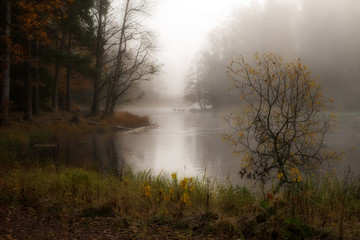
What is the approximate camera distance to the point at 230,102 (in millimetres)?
47188

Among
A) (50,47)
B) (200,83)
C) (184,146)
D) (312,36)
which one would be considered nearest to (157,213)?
(184,146)

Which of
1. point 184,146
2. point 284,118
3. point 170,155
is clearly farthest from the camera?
point 184,146

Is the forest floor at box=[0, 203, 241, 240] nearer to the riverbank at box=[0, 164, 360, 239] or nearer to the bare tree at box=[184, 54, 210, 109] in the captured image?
the riverbank at box=[0, 164, 360, 239]

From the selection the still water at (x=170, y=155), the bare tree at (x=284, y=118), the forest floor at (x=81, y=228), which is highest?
the bare tree at (x=284, y=118)

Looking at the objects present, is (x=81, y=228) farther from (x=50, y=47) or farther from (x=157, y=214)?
(x=50, y=47)

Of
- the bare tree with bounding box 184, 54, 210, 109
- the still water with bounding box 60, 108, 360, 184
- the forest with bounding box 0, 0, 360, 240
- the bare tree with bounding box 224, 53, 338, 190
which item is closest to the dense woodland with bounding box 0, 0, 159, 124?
the forest with bounding box 0, 0, 360, 240

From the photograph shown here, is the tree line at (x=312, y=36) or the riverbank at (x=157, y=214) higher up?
the tree line at (x=312, y=36)

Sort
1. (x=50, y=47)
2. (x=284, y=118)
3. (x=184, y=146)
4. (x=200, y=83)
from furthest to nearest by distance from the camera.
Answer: (x=200, y=83) < (x=50, y=47) < (x=184, y=146) < (x=284, y=118)

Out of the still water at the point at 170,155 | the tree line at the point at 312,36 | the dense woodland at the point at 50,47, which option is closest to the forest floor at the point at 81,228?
the still water at the point at 170,155

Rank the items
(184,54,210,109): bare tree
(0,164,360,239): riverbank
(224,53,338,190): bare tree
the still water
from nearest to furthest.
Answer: (0,164,360,239): riverbank
(224,53,338,190): bare tree
the still water
(184,54,210,109): bare tree

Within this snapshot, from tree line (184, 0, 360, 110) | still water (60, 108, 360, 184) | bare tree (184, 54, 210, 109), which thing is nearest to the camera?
still water (60, 108, 360, 184)

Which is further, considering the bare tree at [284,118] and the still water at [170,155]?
the still water at [170,155]

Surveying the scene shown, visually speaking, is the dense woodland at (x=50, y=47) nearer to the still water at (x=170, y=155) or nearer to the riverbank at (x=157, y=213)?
the still water at (x=170, y=155)

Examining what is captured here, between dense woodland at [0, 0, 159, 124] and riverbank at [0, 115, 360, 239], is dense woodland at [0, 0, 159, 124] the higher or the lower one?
the higher one
